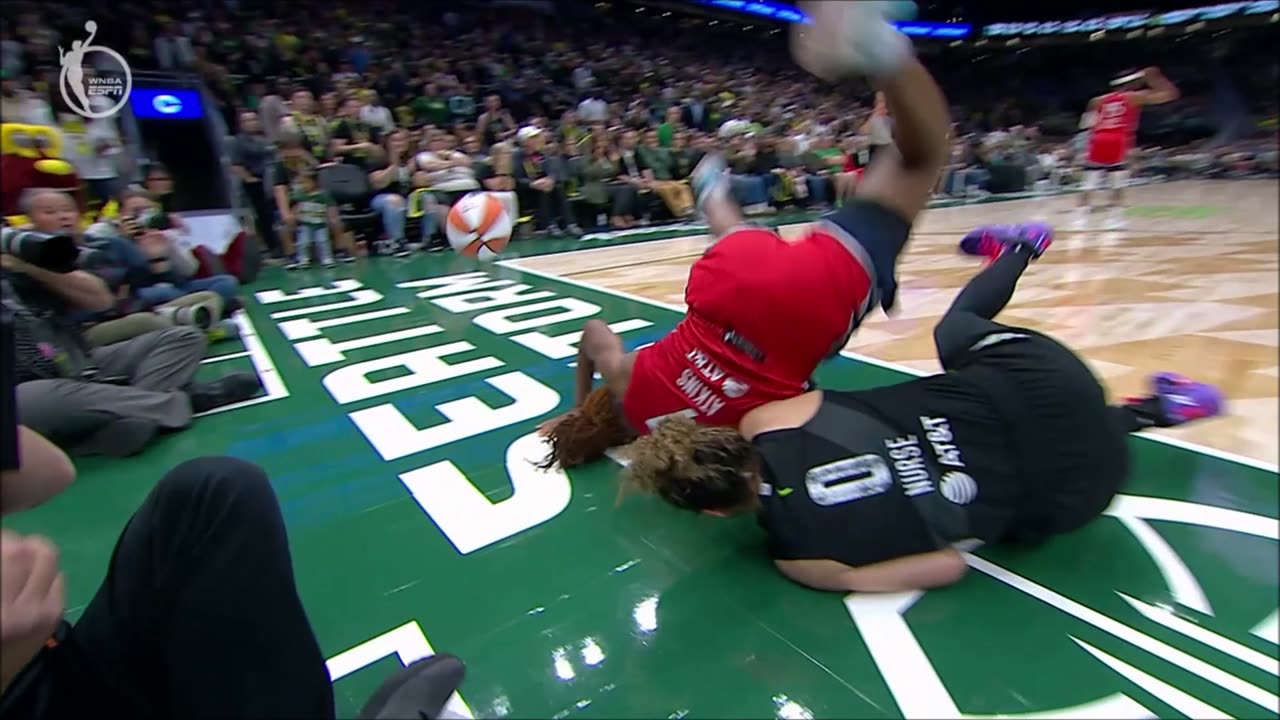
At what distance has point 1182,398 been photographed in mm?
1545

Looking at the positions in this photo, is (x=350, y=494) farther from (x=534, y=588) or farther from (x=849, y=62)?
(x=849, y=62)

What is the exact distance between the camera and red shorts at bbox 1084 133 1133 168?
4.55 feet

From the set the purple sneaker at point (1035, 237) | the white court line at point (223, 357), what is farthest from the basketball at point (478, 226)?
the purple sneaker at point (1035, 237)

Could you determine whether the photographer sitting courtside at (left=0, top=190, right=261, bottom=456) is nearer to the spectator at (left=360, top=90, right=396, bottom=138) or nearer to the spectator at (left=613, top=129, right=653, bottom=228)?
the spectator at (left=360, top=90, right=396, bottom=138)

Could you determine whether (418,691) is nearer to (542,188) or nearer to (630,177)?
(542,188)

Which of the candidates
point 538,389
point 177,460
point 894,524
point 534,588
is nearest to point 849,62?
point 894,524

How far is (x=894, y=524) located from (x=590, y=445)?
0.86 meters

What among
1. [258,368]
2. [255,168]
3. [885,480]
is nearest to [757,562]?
[885,480]

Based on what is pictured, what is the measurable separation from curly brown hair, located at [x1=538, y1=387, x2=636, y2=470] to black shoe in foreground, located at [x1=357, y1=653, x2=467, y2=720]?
767 mm

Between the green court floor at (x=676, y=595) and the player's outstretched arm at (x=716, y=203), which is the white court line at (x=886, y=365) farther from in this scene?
the player's outstretched arm at (x=716, y=203)

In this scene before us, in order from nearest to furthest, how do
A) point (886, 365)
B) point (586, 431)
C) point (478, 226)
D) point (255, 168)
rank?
point (586, 431), point (886, 365), point (478, 226), point (255, 168)

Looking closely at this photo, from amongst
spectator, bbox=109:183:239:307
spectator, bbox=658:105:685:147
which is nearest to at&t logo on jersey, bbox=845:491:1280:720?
spectator, bbox=109:183:239:307

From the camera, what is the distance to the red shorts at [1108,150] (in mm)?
1386

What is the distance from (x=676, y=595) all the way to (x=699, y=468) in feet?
1.02
